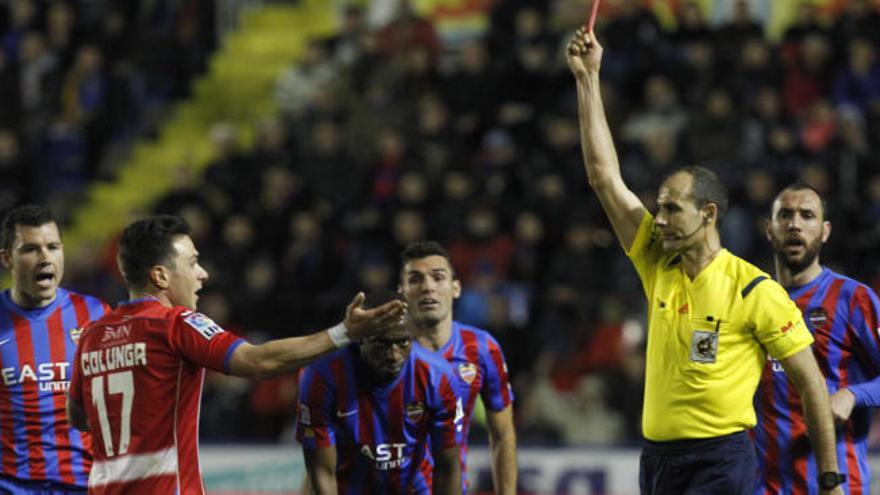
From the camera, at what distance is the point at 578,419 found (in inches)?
531

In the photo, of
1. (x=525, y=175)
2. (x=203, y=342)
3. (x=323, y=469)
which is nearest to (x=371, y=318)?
(x=203, y=342)

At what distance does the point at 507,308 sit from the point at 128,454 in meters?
7.94

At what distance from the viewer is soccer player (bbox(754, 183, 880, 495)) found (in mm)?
7535

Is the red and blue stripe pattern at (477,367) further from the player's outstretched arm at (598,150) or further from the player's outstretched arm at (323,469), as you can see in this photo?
the player's outstretched arm at (598,150)

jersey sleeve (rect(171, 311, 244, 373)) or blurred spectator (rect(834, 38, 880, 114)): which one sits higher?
blurred spectator (rect(834, 38, 880, 114))

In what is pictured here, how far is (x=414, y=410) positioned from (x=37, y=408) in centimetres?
196

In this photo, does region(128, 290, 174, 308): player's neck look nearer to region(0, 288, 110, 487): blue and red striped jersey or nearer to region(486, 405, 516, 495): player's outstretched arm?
region(0, 288, 110, 487): blue and red striped jersey

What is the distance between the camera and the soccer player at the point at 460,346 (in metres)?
8.23

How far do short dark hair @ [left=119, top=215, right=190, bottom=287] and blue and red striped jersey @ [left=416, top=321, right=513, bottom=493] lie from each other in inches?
88.9

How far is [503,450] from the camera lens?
8.37 meters

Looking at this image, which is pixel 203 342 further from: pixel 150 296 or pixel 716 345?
pixel 716 345

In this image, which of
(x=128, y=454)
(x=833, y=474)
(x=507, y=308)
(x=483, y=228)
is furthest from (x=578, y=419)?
(x=128, y=454)

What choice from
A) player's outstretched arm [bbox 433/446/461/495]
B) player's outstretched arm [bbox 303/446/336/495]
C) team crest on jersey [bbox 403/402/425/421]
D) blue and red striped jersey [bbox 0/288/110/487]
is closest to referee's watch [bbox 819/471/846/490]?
player's outstretched arm [bbox 433/446/461/495]

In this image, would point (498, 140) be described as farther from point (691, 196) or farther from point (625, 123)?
point (691, 196)
